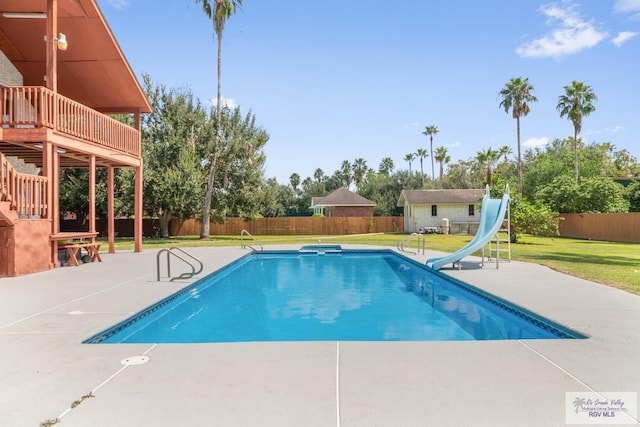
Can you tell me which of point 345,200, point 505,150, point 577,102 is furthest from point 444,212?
point 505,150

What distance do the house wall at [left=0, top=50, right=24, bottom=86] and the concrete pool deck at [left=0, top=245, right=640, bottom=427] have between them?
11.4 m

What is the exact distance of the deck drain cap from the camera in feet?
13.5

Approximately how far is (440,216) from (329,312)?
31.3m

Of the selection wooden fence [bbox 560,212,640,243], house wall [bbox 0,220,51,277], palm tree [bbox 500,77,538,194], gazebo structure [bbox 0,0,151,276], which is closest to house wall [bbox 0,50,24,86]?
gazebo structure [bbox 0,0,151,276]

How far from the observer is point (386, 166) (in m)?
87.9

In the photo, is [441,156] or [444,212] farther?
[441,156]

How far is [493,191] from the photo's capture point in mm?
27797

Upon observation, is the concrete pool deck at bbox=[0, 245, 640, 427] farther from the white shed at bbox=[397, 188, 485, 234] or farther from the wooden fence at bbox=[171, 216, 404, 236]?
the white shed at bbox=[397, 188, 485, 234]

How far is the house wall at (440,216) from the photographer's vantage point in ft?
123

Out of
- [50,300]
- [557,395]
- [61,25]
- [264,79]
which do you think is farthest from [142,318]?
[264,79]

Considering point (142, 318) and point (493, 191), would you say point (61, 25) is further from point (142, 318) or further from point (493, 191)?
point (493, 191)

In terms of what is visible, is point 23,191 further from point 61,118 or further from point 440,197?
point 440,197

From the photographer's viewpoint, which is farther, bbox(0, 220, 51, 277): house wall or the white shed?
the white shed

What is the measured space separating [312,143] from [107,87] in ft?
97.0
